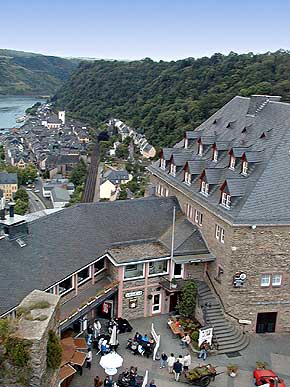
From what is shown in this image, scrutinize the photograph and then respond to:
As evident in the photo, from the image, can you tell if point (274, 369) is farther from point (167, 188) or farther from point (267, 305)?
point (167, 188)

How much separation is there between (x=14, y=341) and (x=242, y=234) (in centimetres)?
1550

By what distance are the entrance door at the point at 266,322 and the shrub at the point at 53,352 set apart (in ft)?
52.2

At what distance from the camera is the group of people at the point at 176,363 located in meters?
21.9

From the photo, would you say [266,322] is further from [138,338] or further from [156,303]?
[138,338]

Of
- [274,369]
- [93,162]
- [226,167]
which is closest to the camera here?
[274,369]

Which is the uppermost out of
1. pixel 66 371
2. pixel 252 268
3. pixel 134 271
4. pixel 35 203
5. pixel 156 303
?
pixel 252 268

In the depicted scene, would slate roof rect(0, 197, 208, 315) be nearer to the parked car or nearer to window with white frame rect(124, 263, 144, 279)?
window with white frame rect(124, 263, 144, 279)

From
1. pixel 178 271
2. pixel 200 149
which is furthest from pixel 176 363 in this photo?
pixel 200 149

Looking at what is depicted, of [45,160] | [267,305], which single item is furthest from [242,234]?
[45,160]

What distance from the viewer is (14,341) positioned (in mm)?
12492

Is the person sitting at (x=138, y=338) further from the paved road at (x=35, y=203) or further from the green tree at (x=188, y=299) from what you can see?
the paved road at (x=35, y=203)

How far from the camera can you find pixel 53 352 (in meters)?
13.4

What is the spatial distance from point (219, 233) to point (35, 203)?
265ft

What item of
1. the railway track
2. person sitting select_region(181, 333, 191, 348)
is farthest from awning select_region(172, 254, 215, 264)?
the railway track
